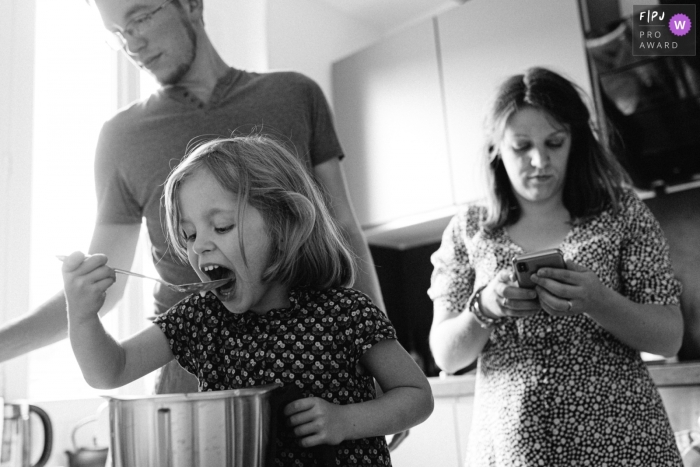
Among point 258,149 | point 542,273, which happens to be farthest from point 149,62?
point 542,273

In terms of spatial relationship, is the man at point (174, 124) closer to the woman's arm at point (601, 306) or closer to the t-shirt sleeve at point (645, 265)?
the woman's arm at point (601, 306)

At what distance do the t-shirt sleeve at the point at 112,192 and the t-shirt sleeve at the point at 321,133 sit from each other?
1.03ft

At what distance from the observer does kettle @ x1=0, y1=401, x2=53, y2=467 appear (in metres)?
1.10

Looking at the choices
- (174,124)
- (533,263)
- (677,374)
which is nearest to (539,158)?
(533,263)

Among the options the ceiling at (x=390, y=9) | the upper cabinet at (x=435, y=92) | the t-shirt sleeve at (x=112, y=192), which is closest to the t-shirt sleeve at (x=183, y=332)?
the t-shirt sleeve at (x=112, y=192)

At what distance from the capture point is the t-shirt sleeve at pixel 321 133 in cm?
108

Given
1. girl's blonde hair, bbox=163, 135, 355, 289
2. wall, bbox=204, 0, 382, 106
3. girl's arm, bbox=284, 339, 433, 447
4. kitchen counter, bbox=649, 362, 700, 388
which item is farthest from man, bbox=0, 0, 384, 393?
wall, bbox=204, 0, 382, 106

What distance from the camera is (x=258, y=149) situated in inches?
33.9

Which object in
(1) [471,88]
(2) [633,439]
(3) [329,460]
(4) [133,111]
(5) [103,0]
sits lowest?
(2) [633,439]

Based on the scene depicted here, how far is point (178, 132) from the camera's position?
3.48 ft

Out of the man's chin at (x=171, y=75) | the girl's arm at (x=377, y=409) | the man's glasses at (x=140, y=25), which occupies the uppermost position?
the man's glasses at (x=140, y=25)

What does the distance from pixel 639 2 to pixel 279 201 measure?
180cm

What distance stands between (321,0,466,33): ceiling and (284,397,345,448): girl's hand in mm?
2598

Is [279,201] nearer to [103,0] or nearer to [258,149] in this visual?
[258,149]
